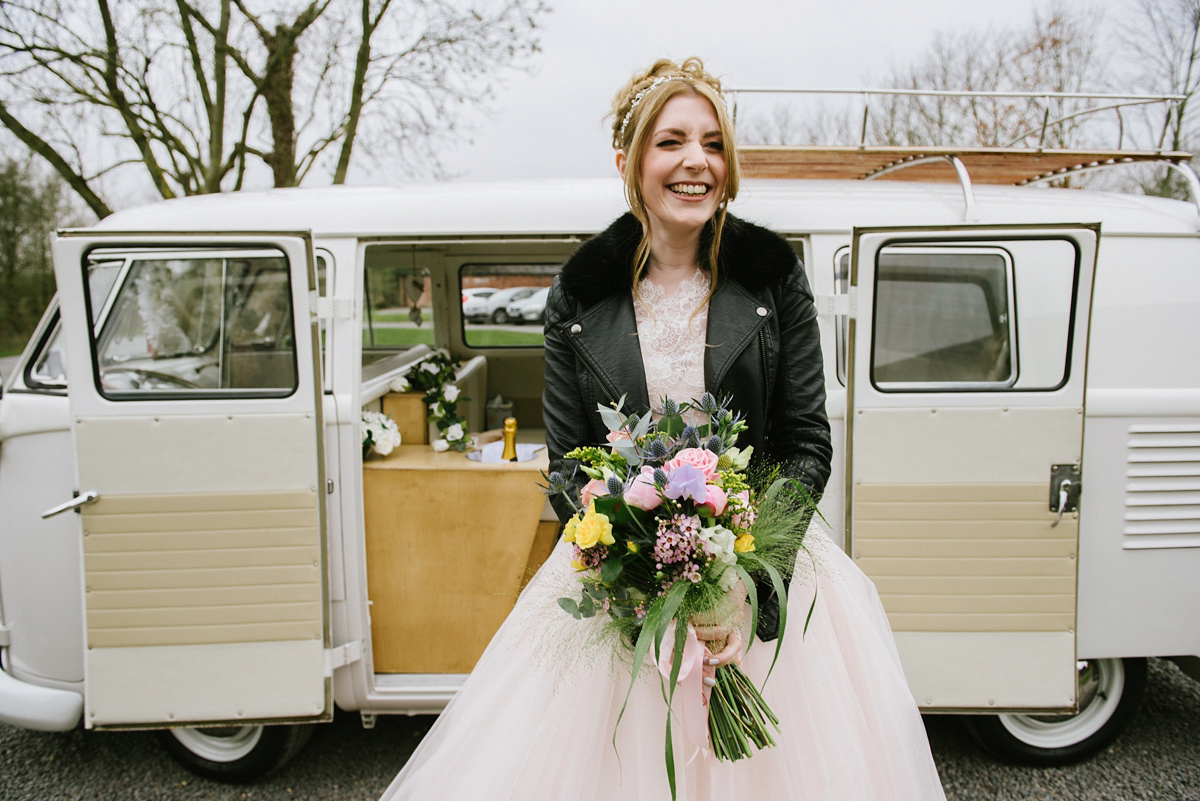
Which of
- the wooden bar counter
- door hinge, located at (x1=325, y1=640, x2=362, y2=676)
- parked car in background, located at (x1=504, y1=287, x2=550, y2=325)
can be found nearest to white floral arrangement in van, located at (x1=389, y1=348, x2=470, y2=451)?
the wooden bar counter

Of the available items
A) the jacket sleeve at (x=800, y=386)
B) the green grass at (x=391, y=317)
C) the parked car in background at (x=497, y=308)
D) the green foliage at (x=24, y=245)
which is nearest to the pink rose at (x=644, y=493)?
the jacket sleeve at (x=800, y=386)

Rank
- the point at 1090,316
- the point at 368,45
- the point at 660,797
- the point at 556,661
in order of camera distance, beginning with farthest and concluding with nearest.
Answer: the point at 368,45 → the point at 1090,316 → the point at 556,661 → the point at 660,797

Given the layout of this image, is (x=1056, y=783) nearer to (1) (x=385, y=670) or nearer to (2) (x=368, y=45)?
(1) (x=385, y=670)

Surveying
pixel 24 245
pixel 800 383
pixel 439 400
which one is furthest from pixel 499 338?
pixel 24 245

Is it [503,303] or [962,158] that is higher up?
[962,158]

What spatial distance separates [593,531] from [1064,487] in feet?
6.91

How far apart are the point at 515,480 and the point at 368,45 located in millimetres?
8957

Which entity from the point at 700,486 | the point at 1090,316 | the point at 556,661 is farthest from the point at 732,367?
the point at 1090,316

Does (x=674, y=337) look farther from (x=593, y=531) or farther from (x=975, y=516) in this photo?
(x=975, y=516)

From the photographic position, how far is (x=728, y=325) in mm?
1643

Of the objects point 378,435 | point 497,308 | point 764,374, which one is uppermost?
point 497,308

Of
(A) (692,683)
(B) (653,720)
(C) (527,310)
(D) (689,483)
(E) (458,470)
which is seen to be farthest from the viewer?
(C) (527,310)

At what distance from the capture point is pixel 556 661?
1.56 metres

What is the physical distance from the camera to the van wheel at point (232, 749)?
111 inches
